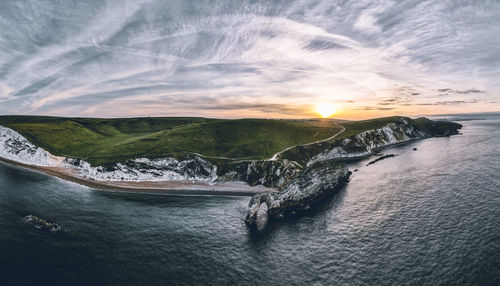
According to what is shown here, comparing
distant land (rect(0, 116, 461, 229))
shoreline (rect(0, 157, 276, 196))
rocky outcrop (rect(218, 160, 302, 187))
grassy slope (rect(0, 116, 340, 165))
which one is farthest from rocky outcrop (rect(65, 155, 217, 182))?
rocky outcrop (rect(218, 160, 302, 187))

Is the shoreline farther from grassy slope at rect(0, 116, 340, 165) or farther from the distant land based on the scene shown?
grassy slope at rect(0, 116, 340, 165)

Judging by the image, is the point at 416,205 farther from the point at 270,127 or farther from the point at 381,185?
the point at 270,127

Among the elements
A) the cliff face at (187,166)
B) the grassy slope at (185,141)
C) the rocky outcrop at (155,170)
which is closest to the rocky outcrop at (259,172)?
the cliff face at (187,166)

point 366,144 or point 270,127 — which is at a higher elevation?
point 270,127

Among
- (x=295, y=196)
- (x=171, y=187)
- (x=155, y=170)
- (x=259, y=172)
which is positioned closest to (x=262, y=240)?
(x=295, y=196)

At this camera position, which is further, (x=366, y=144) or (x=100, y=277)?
(x=366, y=144)

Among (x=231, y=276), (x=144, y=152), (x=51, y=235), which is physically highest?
(x=144, y=152)

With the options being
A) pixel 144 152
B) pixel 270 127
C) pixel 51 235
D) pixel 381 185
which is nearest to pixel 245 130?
pixel 270 127
